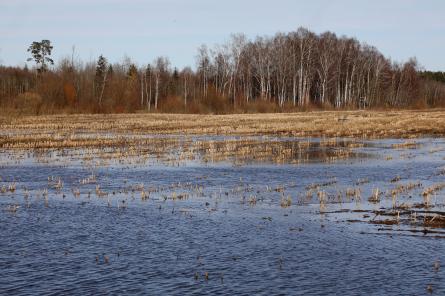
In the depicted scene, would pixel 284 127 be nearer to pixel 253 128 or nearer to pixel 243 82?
pixel 253 128

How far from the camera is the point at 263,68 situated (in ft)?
370

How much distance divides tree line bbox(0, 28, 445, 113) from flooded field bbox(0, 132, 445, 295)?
62.2 m

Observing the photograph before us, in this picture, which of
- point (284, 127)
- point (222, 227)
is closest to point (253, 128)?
point (284, 127)

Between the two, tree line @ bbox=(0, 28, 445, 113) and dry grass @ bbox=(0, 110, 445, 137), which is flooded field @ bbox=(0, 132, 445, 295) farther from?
tree line @ bbox=(0, 28, 445, 113)

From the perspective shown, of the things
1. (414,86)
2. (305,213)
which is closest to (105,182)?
(305,213)

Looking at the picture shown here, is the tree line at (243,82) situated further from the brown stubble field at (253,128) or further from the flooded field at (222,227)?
the flooded field at (222,227)

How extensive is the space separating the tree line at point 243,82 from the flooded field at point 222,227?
6224 cm

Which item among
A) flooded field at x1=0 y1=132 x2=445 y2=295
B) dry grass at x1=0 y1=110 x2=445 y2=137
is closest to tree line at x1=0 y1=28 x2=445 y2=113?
dry grass at x1=0 y1=110 x2=445 y2=137

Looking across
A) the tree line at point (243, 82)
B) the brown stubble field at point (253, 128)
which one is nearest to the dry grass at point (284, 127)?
the brown stubble field at point (253, 128)

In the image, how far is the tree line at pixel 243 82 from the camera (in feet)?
322

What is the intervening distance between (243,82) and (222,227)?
10786cm

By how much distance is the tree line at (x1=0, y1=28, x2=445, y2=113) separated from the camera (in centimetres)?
9819

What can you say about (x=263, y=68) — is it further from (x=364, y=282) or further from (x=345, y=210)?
(x=364, y=282)

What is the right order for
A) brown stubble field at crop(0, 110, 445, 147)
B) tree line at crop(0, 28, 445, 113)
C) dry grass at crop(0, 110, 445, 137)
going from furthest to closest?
tree line at crop(0, 28, 445, 113)
dry grass at crop(0, 110, 445, 137)
brown stubble field at crop(0, 110, 445, 147)
